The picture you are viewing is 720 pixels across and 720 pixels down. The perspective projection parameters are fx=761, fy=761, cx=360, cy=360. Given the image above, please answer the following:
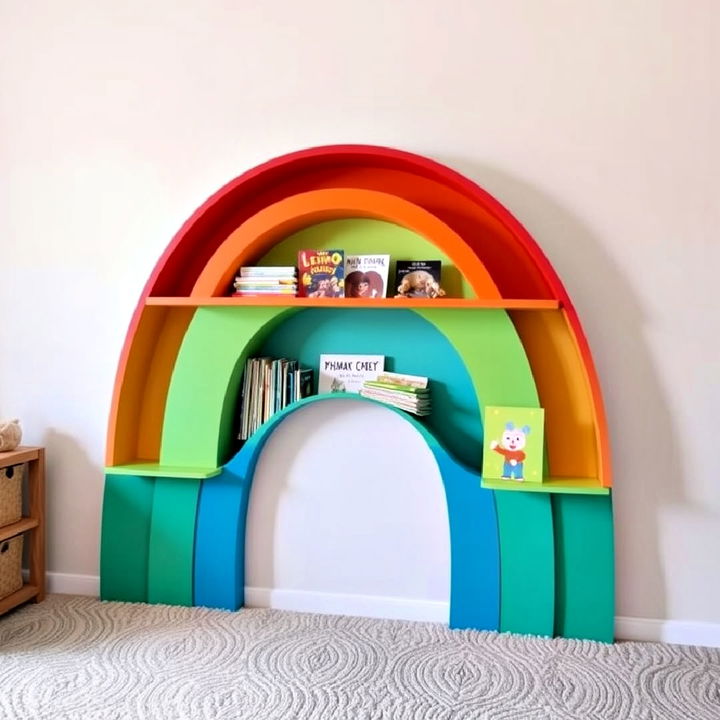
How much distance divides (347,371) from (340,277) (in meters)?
0.35

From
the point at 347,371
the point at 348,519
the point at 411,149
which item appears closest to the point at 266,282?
the point at 347,371

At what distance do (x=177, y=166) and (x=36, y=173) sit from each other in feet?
1.98

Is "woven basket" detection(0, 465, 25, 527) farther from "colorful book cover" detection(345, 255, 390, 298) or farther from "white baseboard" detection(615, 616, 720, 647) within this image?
"white baseboard" detection(615, 616, 720, 647)

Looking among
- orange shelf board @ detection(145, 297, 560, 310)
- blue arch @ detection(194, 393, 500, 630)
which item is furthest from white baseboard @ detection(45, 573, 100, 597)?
orange shelf board @ detection(145, 297, 560, 310)

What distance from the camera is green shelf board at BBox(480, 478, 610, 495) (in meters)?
2.43

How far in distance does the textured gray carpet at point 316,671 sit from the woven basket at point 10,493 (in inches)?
14.2

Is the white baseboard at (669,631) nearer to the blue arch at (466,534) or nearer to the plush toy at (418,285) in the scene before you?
the blue arch at (466,534)

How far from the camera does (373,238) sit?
2.74 m

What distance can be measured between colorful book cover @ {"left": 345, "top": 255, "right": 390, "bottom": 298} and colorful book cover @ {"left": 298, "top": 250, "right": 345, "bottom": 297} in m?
0.04

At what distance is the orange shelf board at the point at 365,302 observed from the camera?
2.46m

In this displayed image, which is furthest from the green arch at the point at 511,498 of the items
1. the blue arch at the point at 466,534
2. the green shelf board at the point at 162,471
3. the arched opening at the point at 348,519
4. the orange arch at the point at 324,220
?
the green shelf board at the point at 162,471

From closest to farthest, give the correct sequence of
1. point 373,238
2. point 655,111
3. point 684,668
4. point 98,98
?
point 684,668 → point 655,111 → point 373,238 → point 98,98

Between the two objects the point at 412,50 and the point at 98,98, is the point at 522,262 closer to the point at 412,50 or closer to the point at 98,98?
the point at 412,50

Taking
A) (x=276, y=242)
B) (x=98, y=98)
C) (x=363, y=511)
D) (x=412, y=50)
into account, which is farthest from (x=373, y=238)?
(x=98, y=98)
